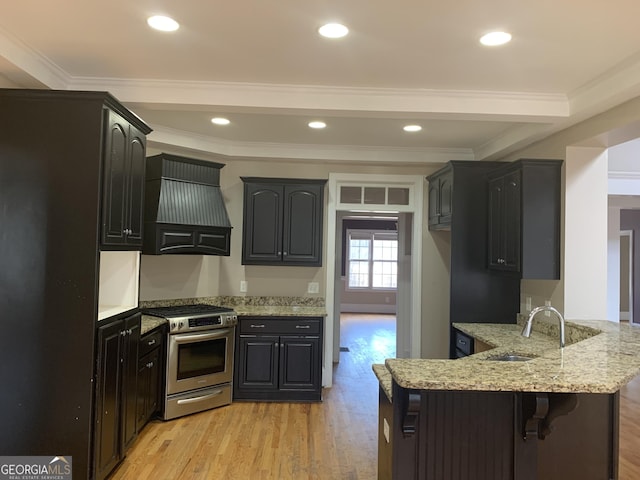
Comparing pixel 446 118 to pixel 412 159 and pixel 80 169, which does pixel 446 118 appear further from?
pixel 80 169

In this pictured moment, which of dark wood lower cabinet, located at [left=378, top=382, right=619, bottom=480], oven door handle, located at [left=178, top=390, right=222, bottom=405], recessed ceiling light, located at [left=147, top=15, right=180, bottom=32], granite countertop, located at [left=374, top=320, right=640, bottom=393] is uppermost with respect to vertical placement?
recessed ceiling light, located at [left=147, top=15, right=180, bottom=32]

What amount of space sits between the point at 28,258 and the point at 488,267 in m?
3.64

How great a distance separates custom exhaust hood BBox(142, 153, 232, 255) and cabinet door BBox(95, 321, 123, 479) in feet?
4.36

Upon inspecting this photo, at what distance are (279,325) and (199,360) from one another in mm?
842

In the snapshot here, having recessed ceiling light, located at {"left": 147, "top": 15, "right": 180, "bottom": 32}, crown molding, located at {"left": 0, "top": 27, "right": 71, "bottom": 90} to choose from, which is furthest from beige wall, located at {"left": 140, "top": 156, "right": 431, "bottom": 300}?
recessed ceiling light, located at {"left": 147, "top": 15, "right": 180, "bottom": 32}

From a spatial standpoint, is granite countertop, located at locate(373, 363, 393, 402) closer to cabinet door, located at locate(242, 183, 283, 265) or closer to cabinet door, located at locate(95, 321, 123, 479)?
cabinet door, located at locate(95, 321, 123, 479)

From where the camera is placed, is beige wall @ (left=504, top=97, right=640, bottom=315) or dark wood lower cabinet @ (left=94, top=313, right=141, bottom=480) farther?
beige wall @ (left=504, top=97, right=640, bottom=315)

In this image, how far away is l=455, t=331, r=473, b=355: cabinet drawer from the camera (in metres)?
3.89

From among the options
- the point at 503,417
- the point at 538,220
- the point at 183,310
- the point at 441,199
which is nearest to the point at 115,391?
the point at 183,310

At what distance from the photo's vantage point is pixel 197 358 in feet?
13.7

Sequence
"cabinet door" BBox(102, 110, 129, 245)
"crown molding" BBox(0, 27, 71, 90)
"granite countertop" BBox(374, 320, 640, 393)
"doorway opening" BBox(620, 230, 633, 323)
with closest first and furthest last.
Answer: "granite countertop" BBox(374, 320, 640, 393) < "crown molding" BBox(0, 27, 71, 90) < "cabinet door" BBox(102, 110, 129, 245) < "doorway opening" BBox(620, 230, 633, 323)

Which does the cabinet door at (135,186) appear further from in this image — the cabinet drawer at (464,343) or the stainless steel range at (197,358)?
the cabinet drawer at (464,343)

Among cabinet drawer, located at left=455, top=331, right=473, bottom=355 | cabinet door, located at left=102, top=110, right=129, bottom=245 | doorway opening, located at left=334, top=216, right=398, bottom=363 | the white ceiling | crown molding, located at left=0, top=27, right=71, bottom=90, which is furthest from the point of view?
doorway opening, located at left=334, top=216, right=398, bottom=363

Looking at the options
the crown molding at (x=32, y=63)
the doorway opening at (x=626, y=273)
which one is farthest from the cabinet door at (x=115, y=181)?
the doorway opening at (x=626, y=273)
